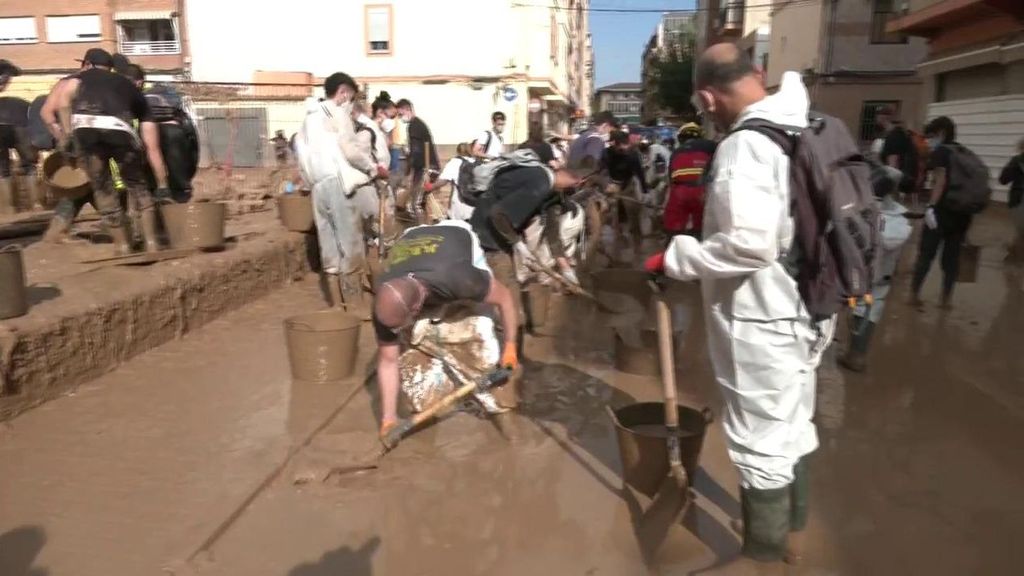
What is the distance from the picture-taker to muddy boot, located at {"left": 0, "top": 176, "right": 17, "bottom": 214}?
8.45 meters

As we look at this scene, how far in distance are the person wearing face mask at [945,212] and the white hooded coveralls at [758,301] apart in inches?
166

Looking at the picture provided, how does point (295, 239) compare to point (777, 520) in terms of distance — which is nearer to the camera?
point (777, 520)

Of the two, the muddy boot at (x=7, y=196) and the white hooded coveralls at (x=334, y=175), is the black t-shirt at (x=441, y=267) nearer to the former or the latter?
the white hooded coveralls at (x=334, y=175)

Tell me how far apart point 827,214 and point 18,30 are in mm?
39817

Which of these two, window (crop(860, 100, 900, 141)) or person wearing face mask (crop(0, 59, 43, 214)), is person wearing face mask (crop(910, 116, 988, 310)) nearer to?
person wearing face mask (crop(0, 59, 43, 214))

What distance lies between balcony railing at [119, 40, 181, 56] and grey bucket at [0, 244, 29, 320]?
104 feet

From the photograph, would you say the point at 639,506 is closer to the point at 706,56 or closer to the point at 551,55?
the point at 706,56

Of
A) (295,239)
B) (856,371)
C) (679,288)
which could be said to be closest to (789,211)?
(856,371)

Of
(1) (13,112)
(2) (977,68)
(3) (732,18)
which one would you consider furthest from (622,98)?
(1) (13,112)

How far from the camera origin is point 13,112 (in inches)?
338

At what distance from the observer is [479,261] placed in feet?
12.0

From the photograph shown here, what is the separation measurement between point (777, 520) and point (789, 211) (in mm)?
1063

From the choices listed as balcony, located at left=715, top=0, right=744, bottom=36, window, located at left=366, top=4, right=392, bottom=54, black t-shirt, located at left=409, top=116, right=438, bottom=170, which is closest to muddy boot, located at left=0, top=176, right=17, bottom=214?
black t-shirt, located at left=409, top=116, right=438, bottom=170

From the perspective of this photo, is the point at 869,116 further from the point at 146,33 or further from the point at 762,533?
the point at 146,33
